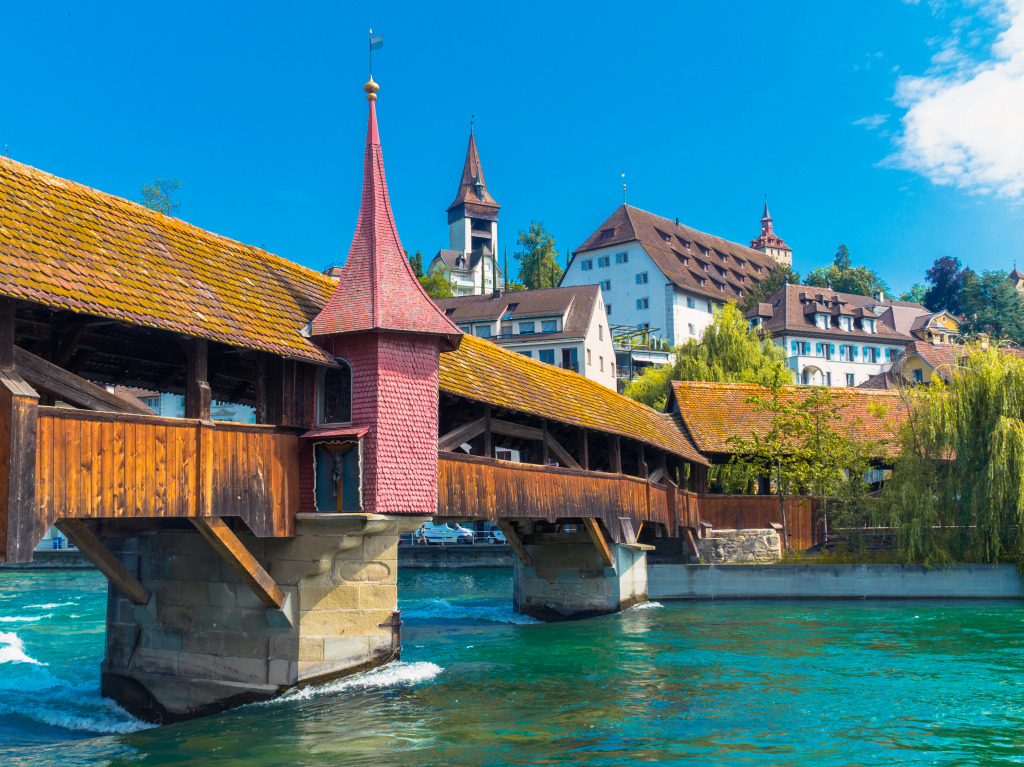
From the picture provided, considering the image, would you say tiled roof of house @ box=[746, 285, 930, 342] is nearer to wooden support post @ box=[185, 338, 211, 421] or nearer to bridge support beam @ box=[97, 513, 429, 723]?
bridge support beam @ box=[97, 513, 429, 723]

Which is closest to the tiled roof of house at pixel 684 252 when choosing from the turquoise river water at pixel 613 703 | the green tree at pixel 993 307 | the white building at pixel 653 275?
the white building at pixel 653 275

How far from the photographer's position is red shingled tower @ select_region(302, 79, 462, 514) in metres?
12.5

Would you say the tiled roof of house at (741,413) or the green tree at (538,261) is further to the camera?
the green tree at (538,261)

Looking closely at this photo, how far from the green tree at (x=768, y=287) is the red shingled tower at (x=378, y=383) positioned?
61067mm

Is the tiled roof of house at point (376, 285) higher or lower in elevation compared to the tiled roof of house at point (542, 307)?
lower

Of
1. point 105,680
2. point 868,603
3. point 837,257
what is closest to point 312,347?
point 105,680

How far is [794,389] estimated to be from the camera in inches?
1292

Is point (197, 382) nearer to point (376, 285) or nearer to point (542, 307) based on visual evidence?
point (376, 285)

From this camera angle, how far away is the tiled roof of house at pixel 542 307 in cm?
5306

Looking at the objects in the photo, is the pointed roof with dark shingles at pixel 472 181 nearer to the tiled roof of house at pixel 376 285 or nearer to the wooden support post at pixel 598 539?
the wooden support post at pixel 598 539

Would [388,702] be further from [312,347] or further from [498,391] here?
[498,391]

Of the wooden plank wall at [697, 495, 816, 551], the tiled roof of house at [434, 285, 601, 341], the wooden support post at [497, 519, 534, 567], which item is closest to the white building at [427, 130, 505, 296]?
the tiled roof of house at [434, 285, 601, 341]

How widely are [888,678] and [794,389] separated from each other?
19874 millimetres

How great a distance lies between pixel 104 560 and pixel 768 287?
66.7m
